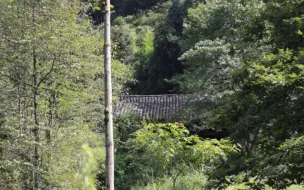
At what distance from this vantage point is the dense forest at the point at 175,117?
154 inches

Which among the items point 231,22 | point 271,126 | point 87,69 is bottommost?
point 271,126

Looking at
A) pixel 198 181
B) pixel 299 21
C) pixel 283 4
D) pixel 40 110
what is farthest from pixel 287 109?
pixel 40 110

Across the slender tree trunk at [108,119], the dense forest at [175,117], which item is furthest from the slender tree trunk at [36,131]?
the slender tree trunk at [108,119]

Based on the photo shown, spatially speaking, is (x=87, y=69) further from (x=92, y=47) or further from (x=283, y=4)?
(x=283, y=4)

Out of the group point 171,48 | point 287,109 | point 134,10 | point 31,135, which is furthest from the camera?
point 134,10

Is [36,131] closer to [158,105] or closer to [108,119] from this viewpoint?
[108,119]

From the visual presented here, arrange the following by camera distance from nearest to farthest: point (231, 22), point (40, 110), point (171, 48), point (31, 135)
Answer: point (31, 135), point (40, 110), point (231, 22), point (171, 48)

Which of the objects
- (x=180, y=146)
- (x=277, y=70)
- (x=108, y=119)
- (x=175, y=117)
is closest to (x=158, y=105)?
(x=175, y=117)

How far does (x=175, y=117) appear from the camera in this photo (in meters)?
13.7

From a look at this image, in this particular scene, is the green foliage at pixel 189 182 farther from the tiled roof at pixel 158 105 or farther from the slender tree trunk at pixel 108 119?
the tiled roof at pixel 158 105

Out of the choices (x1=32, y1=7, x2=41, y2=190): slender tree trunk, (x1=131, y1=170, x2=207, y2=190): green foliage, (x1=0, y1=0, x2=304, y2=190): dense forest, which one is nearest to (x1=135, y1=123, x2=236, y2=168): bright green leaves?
(x1=0, y1=0, x2=304, y2=190): dense forest

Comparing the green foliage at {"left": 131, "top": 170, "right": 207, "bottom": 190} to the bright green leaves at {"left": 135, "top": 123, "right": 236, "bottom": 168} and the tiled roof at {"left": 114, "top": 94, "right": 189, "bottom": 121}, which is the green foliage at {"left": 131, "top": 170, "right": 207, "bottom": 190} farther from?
the tiled roof at {"left": 114, "top": 94, "right": 189, "bottom": 121}

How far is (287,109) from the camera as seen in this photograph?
3.80 m

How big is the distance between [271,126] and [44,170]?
5332 millimetres
